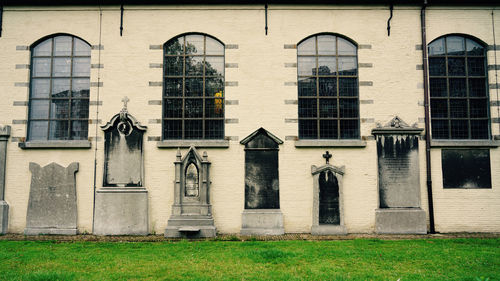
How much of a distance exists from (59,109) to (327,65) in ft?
30.3

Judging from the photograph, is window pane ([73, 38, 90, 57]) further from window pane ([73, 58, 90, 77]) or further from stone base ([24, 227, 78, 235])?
stone base ([24, 227, 78, 235])

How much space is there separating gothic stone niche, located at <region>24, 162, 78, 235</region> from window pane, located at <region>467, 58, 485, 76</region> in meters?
13.6

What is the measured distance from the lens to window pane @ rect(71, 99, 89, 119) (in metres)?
11.3

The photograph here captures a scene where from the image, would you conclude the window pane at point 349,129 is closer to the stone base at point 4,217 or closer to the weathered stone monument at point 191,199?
the weathered stone monument at point 191,199

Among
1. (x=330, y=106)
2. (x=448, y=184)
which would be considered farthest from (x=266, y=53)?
(x=448, y=184)

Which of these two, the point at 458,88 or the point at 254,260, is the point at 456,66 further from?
the point at 254,260

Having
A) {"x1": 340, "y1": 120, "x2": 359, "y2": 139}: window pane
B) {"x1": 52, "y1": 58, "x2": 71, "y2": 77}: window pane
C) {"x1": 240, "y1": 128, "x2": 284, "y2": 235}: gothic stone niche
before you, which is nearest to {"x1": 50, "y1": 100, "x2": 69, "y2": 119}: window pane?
{"x1": 52, "y1": 58, "x2": 71, "y2": 77}: window pane

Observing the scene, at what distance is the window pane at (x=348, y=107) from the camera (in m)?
11.3

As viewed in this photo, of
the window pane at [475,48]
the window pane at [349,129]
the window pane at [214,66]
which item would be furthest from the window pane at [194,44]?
the window pane at [475,48]

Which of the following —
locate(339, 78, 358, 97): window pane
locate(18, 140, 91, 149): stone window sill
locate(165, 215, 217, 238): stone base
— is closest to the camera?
locate(165, 215, 217, 238): stone base

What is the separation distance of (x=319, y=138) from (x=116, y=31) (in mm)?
7767

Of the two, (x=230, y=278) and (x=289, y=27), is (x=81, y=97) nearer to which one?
(x=289, y=27)

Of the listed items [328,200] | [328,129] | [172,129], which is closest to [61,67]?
[172,129]

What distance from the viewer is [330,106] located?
1136 cm
